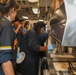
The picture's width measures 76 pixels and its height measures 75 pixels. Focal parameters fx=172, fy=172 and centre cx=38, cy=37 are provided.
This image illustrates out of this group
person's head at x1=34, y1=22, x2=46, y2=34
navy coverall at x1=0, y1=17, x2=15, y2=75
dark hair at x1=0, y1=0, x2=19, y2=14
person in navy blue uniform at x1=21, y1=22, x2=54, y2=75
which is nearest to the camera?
navy coverall at x1=0, y1=17, x2=15, y2=75

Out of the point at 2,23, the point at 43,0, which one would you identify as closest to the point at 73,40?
the point at 2,23

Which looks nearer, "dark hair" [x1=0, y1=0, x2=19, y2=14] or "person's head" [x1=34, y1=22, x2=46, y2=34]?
"dark hair" [x1=0, y1=0, x2=19, y2=14]

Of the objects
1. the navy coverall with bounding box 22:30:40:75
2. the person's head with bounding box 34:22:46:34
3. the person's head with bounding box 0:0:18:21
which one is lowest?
the navy coverall with bounding box 22:30:40:75

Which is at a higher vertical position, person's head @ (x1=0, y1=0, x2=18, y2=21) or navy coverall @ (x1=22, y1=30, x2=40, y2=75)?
person's head @ (x1=0, y1=0, x2=18, y2=21)

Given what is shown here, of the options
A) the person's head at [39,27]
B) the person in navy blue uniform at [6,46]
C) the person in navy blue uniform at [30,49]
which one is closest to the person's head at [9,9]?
the person in navy blue uniform at [6,46]

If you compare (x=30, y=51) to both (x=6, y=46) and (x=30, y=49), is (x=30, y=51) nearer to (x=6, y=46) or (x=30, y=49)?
(x=30, y=49)

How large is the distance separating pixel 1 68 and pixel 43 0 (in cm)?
595

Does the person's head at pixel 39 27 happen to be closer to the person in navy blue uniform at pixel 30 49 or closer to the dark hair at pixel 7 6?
the person in navy blue uniform at pixel 30 49

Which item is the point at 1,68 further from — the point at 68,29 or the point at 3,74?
the point at 68,29

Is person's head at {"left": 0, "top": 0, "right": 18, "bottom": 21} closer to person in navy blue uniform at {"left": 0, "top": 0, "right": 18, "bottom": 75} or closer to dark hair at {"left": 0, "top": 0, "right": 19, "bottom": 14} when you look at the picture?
dark hair at {"left": 0, "top": 0, "right": 19, "bottom": 14}

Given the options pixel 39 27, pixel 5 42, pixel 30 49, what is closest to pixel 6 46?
pixel 5 42

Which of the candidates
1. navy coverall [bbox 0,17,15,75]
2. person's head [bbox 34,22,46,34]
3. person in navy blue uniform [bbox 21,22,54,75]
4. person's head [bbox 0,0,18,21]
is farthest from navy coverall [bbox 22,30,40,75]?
navy coverall [bbox 0,17,15,75]

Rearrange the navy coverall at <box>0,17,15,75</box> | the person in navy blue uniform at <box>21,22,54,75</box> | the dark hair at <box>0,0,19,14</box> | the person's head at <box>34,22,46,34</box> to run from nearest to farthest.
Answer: the navy coverall at <box>0,17,15,75</box>, the dark hair at <box>0,0,19,14</box>, the person in navy blue uniform at <box>21,22,54,75</box>, the person's head at <box>34,22,46,34</box>

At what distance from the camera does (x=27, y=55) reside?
357 centimetres
